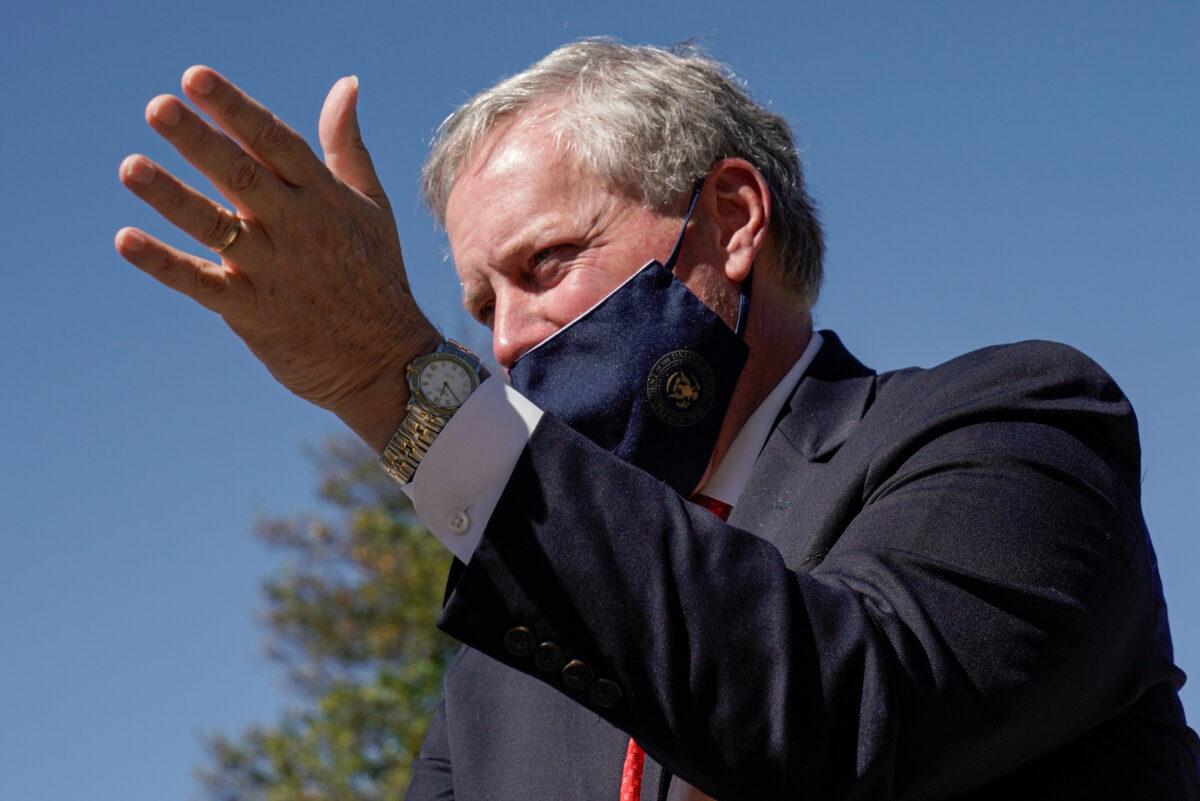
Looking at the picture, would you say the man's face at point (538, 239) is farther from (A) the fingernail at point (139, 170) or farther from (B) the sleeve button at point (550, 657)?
(A) the fingernail at point (139, 170)

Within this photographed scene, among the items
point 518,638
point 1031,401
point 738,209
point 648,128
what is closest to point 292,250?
point 518,638

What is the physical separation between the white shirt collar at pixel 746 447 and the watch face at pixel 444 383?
4.21ft

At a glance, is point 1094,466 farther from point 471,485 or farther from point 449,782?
point 449,782

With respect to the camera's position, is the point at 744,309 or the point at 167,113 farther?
the point at 744,309

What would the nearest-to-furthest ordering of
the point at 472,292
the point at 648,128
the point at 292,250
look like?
the point at 292,250
the point at 472,292
the point at 648,128

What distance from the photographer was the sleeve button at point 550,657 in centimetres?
199

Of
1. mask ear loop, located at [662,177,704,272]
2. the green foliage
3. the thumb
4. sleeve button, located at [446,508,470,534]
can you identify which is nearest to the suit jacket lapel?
mask ear loop, located at [662,177,704,272]

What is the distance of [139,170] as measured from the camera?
5.96 ft

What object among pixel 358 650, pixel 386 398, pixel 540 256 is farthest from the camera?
pixel 358 650

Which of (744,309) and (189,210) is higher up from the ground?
(744,309)

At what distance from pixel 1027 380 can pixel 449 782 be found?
163 centimetres

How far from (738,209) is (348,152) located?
1.73m

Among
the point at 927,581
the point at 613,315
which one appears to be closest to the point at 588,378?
the point at 613,315

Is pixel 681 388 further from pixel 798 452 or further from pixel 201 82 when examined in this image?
pixel 201 82
